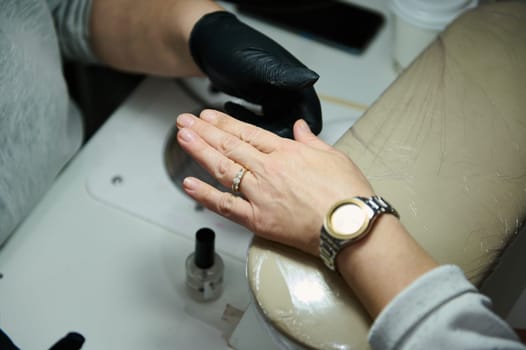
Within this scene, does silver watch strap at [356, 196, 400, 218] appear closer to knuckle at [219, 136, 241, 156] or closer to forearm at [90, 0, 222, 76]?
knuckle at [219, 136, 241, 156]

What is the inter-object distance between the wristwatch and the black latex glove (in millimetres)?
203

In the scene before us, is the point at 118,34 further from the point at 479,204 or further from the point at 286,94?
the point at 479,204

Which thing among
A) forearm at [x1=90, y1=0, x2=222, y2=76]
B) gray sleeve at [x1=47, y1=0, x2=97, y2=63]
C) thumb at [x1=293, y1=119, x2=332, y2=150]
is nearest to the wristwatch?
thumb at [x1=293, y1=119, x2=332, y2=150]

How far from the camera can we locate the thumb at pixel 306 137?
67 centimetres

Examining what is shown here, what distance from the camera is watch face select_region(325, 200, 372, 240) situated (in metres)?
0.56

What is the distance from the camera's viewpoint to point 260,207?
0.63 m

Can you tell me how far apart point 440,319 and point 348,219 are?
12cm

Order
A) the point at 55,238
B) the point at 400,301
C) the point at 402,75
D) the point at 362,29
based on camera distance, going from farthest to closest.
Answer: the point at 362,29 < the point at 55,238 < the point at 402,75 < the point at 400,301

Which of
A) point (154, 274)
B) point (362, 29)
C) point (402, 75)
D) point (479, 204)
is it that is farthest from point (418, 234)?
point (362, 29)

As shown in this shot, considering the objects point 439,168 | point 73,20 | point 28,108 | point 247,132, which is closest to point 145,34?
point 73,20

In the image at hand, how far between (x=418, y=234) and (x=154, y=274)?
39 cm

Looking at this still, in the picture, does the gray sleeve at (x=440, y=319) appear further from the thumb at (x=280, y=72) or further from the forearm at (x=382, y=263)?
the thumb at (x=280, y=72)

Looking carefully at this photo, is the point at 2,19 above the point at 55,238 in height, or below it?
above

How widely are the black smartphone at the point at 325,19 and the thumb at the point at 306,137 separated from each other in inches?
18.8
